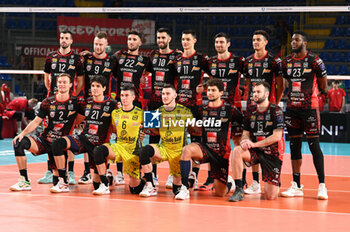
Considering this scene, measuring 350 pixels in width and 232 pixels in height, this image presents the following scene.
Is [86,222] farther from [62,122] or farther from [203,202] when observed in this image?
[62,122]

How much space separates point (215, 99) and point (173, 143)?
899 millimetres

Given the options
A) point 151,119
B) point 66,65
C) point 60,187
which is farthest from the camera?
point 66,65

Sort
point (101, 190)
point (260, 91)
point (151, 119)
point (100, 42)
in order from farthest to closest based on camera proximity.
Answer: point (100, 42), point (151, 119), point (101, 190), point (260, 91)

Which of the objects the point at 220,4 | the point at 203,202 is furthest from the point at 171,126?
the point at 220,4

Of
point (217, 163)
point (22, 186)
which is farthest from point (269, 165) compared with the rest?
point (22, 186)

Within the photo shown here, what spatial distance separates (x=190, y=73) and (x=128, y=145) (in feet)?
5.10

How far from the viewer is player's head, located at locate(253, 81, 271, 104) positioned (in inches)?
301

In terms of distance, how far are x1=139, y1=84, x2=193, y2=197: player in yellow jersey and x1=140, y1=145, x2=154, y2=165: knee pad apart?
0.02 m

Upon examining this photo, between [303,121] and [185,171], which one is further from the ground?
[303,121]

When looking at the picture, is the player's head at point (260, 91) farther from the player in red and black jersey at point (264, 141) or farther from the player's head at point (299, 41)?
the player's head at point (299, 41)

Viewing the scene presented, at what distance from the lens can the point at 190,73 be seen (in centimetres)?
863

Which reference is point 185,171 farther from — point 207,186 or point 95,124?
point 95,124

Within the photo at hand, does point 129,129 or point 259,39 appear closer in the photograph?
point 129,129

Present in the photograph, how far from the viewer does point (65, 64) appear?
9312 mm
